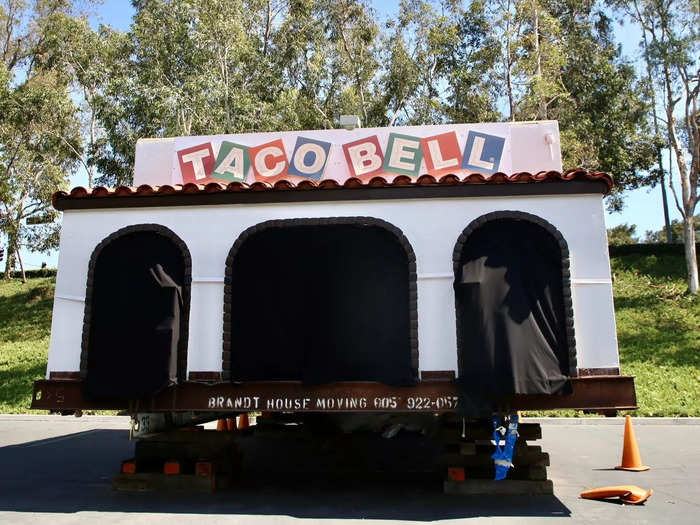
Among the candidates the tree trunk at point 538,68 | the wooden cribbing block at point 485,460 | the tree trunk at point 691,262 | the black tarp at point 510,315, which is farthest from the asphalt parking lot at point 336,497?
the tree trunk at point 538,68

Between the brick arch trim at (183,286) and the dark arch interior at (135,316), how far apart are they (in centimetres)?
3

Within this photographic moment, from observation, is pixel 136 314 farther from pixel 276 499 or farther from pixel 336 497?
pixel 336 497

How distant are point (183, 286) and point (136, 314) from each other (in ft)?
2.11

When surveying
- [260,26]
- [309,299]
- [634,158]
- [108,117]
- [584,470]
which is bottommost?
[584,470]

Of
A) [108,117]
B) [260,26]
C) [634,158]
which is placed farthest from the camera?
[634,158]

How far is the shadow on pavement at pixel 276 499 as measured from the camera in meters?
6.39

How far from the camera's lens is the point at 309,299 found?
272 inches

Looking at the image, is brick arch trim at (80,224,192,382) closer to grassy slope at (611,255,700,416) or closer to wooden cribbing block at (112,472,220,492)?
wooden cribbing block at (112,472,220,492)

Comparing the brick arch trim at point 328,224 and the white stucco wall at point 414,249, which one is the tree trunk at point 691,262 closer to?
the white stucco wall at point 414,249

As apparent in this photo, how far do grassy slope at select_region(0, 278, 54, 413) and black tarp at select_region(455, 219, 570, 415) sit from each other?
1542 centimetres

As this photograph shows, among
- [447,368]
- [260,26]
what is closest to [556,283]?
[447,368]

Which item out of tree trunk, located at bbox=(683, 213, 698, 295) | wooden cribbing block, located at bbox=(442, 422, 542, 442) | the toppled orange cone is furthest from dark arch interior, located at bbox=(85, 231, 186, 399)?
tree trunk, located at bbox=(683, 213, 698, 295)

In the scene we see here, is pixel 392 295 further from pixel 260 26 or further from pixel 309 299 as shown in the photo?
pixel 260 26

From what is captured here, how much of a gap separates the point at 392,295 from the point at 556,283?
1887 mm
